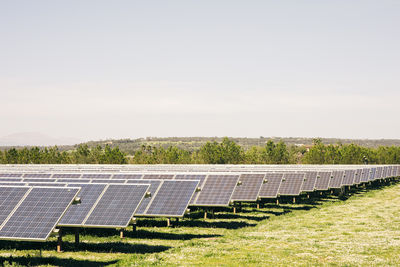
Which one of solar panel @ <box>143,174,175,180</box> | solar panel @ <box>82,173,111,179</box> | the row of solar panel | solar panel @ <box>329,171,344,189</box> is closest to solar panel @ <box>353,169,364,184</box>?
the row of solar panel

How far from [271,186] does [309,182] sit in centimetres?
865

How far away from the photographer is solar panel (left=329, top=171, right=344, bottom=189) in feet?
170

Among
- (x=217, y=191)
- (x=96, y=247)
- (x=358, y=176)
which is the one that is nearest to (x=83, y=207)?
(x=96, y=247)

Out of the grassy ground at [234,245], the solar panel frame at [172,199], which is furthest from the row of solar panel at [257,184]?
the grassy ground at [234,245]

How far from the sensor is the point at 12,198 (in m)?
19.1

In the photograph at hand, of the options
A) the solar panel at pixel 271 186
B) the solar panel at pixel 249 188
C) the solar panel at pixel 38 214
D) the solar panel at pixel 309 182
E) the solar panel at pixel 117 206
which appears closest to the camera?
the solar panel at pixel 38 214

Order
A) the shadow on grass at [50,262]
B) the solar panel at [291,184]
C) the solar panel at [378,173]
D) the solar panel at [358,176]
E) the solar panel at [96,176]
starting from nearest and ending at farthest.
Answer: the shadow on grass at [50,262] < the solar panel at [96,176] < the solar panel at [291,184] < the solar panel at [358,176] < the solar panel at [378,173]

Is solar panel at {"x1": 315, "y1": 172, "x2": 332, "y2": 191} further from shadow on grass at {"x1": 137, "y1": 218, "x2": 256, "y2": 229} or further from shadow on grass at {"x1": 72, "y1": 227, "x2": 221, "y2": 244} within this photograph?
shadow on grass at {"x1": 72, "y1": 227, "x2": 221, "y2": 244}

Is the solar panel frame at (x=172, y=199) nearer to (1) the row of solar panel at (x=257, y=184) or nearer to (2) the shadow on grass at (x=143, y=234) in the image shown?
(2) the shadow on grass at (x=143, y=234)

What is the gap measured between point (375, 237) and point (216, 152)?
117 m

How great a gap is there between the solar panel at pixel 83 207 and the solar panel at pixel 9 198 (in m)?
2.32

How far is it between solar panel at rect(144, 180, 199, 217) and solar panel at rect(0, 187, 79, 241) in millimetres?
6908

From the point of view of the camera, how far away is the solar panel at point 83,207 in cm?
2056

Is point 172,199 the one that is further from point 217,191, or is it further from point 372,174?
point 372,174
